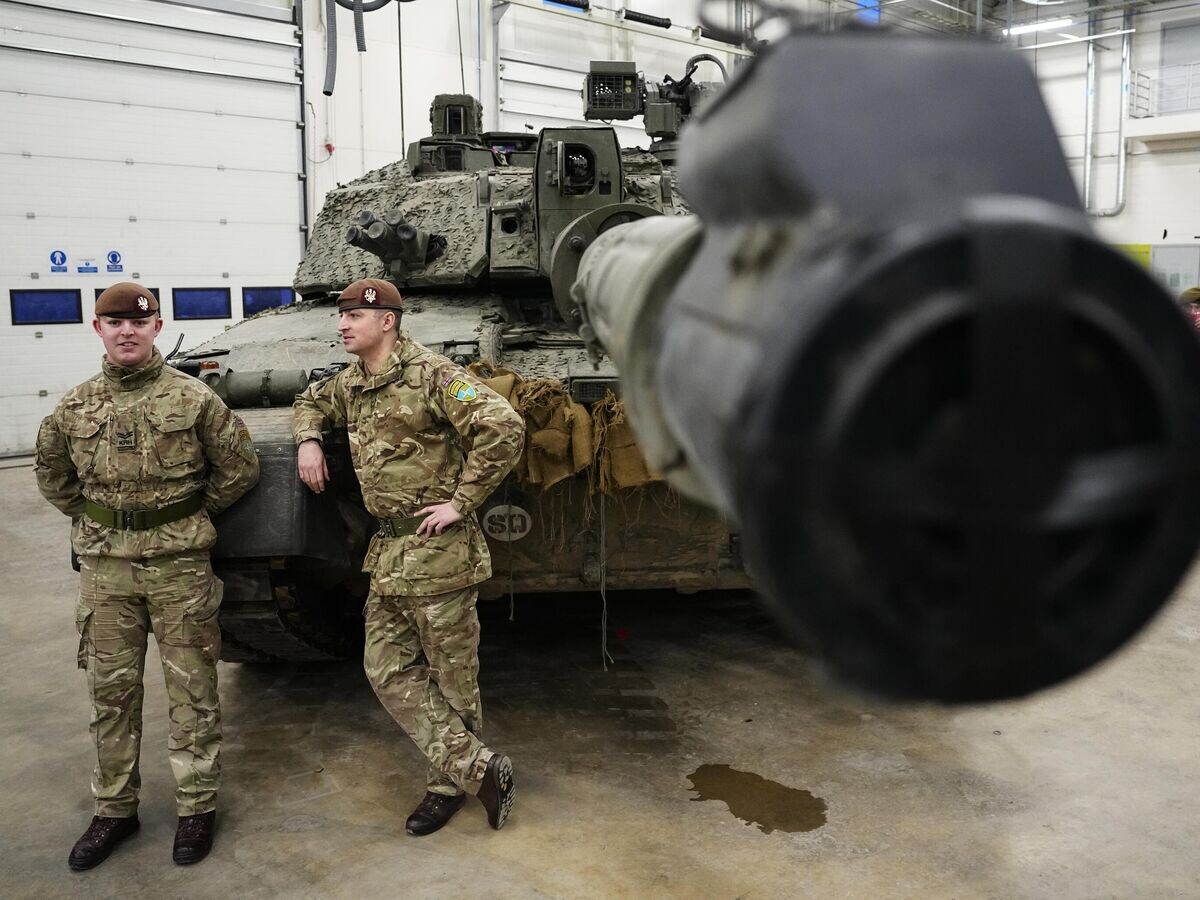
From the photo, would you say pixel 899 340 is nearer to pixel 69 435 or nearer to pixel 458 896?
pixel 458 896

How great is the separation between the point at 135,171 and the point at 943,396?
41.7ft

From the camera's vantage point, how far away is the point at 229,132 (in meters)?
12.5

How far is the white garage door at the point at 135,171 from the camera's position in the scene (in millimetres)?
11297

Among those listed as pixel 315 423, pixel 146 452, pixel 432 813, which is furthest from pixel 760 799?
pixel 146 452

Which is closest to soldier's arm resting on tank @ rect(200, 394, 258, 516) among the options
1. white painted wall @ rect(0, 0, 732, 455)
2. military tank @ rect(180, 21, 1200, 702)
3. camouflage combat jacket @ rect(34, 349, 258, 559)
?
camouflage combat jacket @ rect(34, 349, 258, 559)

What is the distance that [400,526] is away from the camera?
376cm

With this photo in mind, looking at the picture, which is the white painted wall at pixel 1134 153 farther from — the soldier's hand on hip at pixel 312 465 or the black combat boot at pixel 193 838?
the black combat boot at pixel 193 838

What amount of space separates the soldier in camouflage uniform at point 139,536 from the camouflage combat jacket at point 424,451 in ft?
1.24

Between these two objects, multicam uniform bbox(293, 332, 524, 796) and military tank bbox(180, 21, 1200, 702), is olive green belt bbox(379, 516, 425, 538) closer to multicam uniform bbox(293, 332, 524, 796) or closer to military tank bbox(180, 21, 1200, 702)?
multicam uniform bbox(293, 332, 524, 796)

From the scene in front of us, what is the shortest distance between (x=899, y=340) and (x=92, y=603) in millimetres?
3583

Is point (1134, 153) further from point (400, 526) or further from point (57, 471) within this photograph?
point (57, 471)

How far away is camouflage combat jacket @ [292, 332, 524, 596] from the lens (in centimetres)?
367

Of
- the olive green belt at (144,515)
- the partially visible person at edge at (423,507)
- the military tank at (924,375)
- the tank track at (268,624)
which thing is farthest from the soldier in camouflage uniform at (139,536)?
the military tank at (924,375)

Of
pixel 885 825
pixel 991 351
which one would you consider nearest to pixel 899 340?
pixel 991 351
